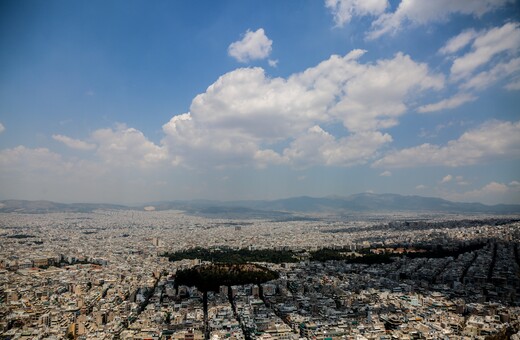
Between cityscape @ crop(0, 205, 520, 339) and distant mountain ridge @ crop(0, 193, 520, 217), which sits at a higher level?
distant mountain ridge @ crop(0, 193, 520, 217)

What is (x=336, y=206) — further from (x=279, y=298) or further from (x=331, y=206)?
(x=279, y=298)

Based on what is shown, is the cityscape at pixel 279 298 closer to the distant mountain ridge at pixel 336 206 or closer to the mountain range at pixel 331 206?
the distant mountain ridge at pixel 336 206

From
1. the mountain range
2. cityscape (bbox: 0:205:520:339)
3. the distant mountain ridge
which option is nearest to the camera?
cityscape (bbox: 0:205:520:339)

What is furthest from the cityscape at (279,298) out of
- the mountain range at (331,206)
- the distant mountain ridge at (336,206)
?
the mountain range at (331,206)

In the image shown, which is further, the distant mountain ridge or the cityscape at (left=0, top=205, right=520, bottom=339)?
the distant mountain ridge

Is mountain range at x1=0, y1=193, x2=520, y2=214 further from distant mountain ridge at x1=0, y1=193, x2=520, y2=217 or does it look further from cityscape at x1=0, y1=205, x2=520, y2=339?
cityscape at x1=0, y1=205, x2=520, y2=339

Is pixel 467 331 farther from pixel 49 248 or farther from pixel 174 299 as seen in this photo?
pixel 49 248

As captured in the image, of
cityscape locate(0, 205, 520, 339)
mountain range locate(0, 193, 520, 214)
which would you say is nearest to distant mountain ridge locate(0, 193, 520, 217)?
mountain range locate(0, 193, 520, 214)

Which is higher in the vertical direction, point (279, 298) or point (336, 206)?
point (336, 206)

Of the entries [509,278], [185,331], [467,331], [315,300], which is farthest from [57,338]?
[509,278]

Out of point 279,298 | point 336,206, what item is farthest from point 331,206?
point 279,298

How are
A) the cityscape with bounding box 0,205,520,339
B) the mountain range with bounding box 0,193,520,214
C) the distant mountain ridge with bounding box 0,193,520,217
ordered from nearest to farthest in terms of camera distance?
1. the cityscape with bounding box 0,205,520,339
2. the mountain range with bounding box 0,193,520,214
3. the distant mountain ridge with bounding box 0,193,520,217
